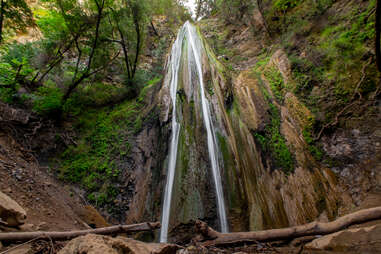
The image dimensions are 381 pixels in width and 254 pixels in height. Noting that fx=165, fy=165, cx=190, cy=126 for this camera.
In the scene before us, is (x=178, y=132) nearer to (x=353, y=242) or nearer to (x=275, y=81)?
(x=353, y=242)

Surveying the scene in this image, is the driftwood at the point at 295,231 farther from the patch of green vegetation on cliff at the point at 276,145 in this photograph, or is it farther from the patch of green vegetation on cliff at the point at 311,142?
the patch of green vegetation on cliff at the point at 311,142

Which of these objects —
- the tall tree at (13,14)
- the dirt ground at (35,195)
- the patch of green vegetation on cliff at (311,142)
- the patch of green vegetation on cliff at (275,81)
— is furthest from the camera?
the patch of green vegetation on cliff at (275,81)

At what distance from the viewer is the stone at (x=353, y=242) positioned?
Answer: 5.84ft

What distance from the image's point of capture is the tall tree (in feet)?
17.5

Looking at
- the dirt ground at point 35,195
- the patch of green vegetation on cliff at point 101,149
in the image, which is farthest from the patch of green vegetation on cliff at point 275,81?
the dirt ground at point 35,195

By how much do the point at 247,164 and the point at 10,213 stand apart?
15.9ft

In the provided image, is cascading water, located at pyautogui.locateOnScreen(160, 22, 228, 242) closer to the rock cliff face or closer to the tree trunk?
the rock cliff face

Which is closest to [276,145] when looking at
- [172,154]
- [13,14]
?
[172,154]

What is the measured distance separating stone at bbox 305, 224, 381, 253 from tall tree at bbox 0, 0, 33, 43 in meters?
9.48

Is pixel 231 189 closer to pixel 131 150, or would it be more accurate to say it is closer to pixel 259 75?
pixel 131 150

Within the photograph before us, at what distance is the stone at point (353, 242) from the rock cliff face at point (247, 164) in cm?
180

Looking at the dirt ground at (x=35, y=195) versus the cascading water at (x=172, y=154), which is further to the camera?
the cascading water at (x=172, y=154)

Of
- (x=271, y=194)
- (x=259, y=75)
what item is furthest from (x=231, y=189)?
(x=259, y=75)

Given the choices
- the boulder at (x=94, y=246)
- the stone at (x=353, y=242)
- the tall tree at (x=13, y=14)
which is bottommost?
the stone at (x=353, y=242)
